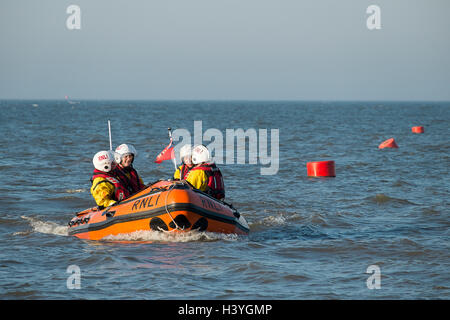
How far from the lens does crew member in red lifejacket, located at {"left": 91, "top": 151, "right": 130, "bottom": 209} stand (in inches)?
410

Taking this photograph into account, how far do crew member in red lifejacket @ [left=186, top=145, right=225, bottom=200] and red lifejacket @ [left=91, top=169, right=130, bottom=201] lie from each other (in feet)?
3.66

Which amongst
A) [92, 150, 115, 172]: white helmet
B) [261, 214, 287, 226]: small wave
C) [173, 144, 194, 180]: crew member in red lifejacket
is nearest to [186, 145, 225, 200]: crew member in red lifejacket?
[173, 144, 194, 180]: crew member in red lifejacket

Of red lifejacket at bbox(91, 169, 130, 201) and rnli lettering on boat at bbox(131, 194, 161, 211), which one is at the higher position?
red lifejacket at bbox(91, 169, 130, 201)

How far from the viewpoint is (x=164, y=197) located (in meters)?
9.75

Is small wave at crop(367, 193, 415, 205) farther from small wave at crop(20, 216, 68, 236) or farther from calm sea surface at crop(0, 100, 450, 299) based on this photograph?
small wave at crop(20, 216, 68, 236)

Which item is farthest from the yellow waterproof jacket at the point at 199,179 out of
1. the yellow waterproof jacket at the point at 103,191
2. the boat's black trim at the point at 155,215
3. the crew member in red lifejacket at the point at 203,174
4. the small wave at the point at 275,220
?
the small wave at the point at 275,220

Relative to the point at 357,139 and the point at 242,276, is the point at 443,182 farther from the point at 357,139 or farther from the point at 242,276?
the point at 357,139

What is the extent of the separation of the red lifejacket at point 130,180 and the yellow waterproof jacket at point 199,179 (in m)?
0.96

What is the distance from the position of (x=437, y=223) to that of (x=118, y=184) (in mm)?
6346

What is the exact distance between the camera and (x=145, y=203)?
9.91 meters

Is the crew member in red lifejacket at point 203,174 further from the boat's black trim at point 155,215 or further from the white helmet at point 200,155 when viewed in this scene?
the boat's black trim at point 155,215

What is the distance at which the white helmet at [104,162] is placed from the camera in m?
10.4
